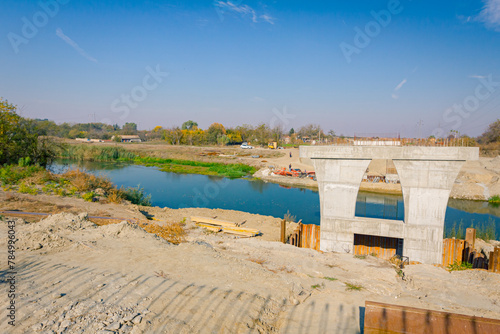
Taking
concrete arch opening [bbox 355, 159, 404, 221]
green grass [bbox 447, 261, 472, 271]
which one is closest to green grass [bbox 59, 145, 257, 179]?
concrete arch opening [bbox 355, 159, 404, 221]

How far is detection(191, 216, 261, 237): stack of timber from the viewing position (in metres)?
14.9

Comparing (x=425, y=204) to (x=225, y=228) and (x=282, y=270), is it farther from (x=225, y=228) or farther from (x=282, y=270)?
(x=225, y=228)

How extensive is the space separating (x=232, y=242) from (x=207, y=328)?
7.14m

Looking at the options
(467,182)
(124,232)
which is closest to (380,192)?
(467,182)

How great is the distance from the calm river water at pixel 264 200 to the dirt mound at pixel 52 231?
12951 millimetres

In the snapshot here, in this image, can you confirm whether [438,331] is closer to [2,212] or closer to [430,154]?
[430,154]

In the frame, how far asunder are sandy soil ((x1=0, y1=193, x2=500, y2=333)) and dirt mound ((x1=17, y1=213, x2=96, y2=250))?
3 centimetres

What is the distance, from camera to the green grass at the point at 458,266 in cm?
1116

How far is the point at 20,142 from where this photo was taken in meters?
25.2

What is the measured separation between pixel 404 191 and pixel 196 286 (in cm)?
885

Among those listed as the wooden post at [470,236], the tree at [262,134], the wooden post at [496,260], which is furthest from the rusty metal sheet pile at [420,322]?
the tree at [262,134]

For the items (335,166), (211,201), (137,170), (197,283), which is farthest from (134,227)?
(137,170)

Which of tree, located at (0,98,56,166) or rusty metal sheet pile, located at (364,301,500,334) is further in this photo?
tree, located at (0,98,56,166)

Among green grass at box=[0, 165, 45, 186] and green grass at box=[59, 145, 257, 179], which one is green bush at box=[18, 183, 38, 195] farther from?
green grass at box=[59, 145, 257, 179]
